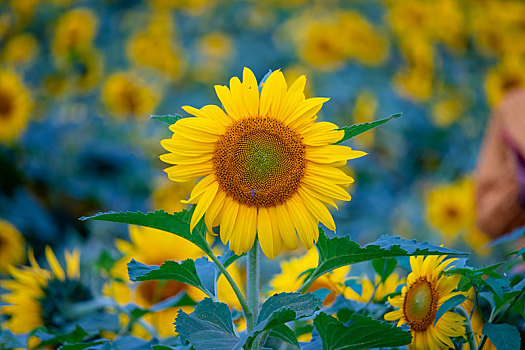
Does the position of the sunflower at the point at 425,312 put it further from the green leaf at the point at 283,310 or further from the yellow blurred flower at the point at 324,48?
the yellow blurred flower at the point at 324,48

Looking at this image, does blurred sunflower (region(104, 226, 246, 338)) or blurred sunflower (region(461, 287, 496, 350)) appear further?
blurred sunflower (region(104, 226, 246, 338))

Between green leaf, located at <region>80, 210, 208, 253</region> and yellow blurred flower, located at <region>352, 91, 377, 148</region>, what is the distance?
154 cm

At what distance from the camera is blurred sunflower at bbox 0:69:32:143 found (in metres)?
1.67

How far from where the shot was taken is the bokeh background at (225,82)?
172 centimetres

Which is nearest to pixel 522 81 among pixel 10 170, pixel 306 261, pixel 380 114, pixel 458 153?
pixel 458 153

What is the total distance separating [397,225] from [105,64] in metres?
1.58

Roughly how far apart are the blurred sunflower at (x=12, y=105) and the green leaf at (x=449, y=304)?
1515 millimetres

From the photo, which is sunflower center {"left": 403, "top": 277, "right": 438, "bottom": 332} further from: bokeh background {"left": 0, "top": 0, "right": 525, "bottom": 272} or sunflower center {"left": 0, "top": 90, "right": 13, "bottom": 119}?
sunflower center {"left": 0, "top": 90, "right": 13, "bottom": 119}

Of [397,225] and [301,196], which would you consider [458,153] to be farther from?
[301,196]

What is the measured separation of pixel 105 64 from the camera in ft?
8.92

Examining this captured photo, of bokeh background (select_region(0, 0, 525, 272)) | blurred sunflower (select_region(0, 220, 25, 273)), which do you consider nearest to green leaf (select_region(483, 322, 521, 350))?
bokeh background (select_region(0, 0, 525, 272))

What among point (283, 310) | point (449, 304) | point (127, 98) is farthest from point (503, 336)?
point (127, 98)

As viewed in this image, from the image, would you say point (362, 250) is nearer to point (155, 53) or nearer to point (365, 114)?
point (365, 114)

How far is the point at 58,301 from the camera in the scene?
26.7 inches
